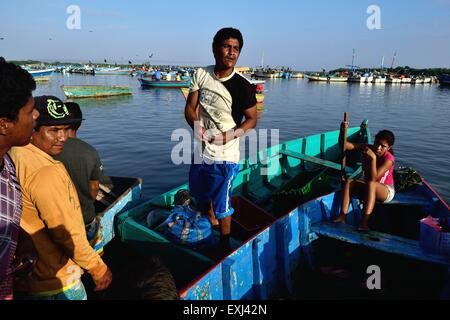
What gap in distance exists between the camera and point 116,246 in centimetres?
487

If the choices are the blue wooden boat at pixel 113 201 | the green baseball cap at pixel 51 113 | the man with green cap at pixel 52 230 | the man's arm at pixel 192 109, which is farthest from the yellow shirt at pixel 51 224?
the blue wooden boat at pixel 113 201

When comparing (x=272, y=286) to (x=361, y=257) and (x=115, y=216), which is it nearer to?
(x=361, y=257)

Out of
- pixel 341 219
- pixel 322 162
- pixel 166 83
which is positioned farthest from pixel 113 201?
pixel 166 83

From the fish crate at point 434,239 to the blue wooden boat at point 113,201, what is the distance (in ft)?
15.0

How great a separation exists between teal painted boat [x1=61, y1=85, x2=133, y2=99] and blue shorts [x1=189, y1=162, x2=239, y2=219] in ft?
93.5

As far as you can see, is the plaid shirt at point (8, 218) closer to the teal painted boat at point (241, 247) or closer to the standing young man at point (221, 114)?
the teal painted boat at point (241, 247)

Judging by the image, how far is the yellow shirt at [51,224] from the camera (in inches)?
65.3

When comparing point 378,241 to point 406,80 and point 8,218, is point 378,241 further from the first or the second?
point 406,80

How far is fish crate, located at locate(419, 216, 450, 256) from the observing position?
3.72 metres

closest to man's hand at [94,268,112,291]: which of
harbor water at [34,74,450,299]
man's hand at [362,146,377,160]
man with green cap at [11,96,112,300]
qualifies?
man with green cap at [11,96,112,300]

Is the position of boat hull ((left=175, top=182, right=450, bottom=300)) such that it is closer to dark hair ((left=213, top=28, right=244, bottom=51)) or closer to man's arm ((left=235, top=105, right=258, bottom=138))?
man's arm ((left=235, top=105, right=258, bottom=138))
